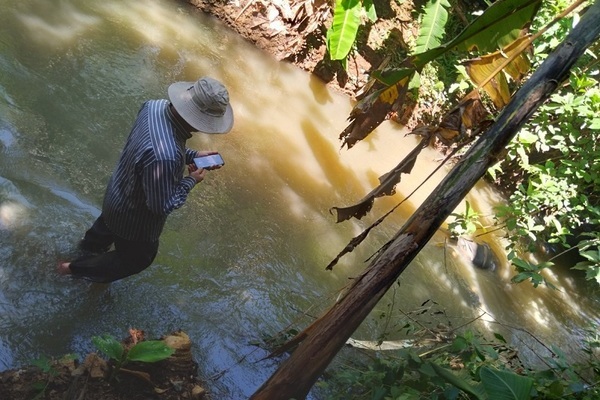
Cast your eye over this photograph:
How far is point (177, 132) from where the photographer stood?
329 centimetres

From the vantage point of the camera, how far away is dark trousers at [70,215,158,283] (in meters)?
3.63

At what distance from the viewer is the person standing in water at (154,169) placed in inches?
124

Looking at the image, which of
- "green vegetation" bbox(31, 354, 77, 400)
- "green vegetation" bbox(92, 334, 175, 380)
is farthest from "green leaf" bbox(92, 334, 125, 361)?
"green vegetation" bbox(31, 354, 77, 400)

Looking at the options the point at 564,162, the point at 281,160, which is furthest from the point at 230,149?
the point at 564,162

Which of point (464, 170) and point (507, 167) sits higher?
point (464, 170)

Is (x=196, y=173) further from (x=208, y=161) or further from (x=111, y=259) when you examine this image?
(x=111, y=259)

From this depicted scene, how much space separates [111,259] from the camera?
3.71m

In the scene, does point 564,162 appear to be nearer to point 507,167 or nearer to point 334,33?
point 507,167

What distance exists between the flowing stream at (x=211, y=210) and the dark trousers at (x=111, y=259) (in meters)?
0.23

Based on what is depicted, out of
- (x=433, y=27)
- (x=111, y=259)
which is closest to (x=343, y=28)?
(x=433, y=27)

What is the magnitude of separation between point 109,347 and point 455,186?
214 cm

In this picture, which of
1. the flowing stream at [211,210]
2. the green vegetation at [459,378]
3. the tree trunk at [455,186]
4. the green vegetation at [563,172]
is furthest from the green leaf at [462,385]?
the green vegetation at [563,172]

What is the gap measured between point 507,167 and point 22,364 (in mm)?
7566

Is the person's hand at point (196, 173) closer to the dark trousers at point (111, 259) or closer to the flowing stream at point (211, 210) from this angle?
the dark trousers at point (111, 259)
